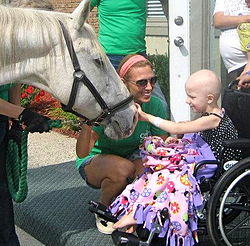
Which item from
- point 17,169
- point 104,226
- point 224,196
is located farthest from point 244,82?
point 17,169

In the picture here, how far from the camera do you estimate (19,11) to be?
8.32ft

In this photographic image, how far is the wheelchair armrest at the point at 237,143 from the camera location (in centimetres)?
282

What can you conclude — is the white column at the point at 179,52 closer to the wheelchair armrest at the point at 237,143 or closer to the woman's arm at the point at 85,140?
the woman's arm at the point at 85,140

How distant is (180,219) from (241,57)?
4.92ft

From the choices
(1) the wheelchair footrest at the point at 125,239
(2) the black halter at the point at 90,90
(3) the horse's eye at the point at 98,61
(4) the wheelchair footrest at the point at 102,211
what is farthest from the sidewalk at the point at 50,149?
(3) the horse's eye at the point at 98,61

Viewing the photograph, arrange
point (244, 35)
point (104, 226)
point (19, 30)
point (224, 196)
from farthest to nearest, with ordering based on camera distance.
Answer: point (244, 35) → point (104, 226) → point (224, 196) → point (19, 30)

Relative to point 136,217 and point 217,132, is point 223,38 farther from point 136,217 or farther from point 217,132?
point 136,217

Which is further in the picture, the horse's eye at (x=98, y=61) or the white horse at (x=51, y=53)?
the horse's eye at (x=98, y=61)

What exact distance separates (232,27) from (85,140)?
1.38m

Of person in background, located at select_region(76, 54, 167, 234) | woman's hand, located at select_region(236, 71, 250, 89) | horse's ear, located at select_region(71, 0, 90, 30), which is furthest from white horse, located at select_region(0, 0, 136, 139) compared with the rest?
woman's hand, located at select_region(236, 71, 250, 89)

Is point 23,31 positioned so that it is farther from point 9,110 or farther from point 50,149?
point 50,149

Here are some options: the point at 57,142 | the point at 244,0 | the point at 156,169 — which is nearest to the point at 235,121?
the point at 156,169

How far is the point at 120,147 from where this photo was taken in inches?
130

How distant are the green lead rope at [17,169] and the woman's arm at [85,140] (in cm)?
39
